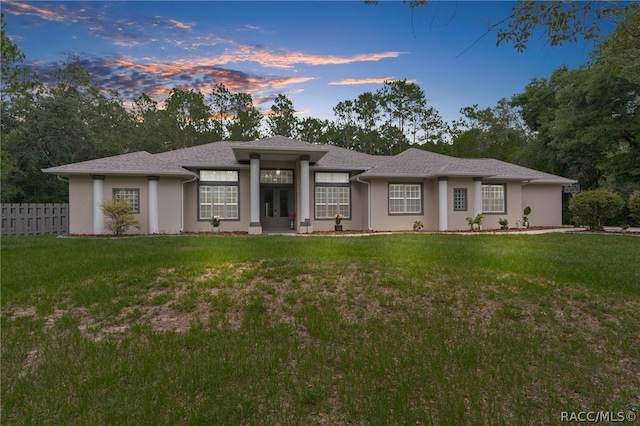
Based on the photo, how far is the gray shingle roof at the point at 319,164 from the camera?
16941mm

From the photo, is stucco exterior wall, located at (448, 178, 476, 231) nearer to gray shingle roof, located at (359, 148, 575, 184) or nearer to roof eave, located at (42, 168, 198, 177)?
gray shingle roof, located at (359, 148, 575, 184)

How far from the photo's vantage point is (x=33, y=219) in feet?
59.6

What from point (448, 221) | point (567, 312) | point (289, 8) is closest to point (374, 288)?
point (567, 312)

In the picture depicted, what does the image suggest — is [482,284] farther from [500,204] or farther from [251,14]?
[500,204]

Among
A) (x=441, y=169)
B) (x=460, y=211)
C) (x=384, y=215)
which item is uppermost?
(x=441, y=169)

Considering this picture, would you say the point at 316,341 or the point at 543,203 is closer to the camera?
the point at 316,341

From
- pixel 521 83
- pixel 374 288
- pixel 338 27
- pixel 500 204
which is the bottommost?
pixel 374 288

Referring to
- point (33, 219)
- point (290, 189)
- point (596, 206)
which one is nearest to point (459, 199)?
point (596, 206)

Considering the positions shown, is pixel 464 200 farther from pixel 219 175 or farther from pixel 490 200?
pixel 219 175

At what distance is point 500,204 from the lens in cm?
2070

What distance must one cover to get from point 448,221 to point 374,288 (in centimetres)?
1424

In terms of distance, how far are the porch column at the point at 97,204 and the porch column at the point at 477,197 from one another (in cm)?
1850

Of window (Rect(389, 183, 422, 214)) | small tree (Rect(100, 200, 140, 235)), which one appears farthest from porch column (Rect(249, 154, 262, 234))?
window (Rect(389, 183, 422, 214))

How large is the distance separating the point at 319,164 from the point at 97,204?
10.8 m
